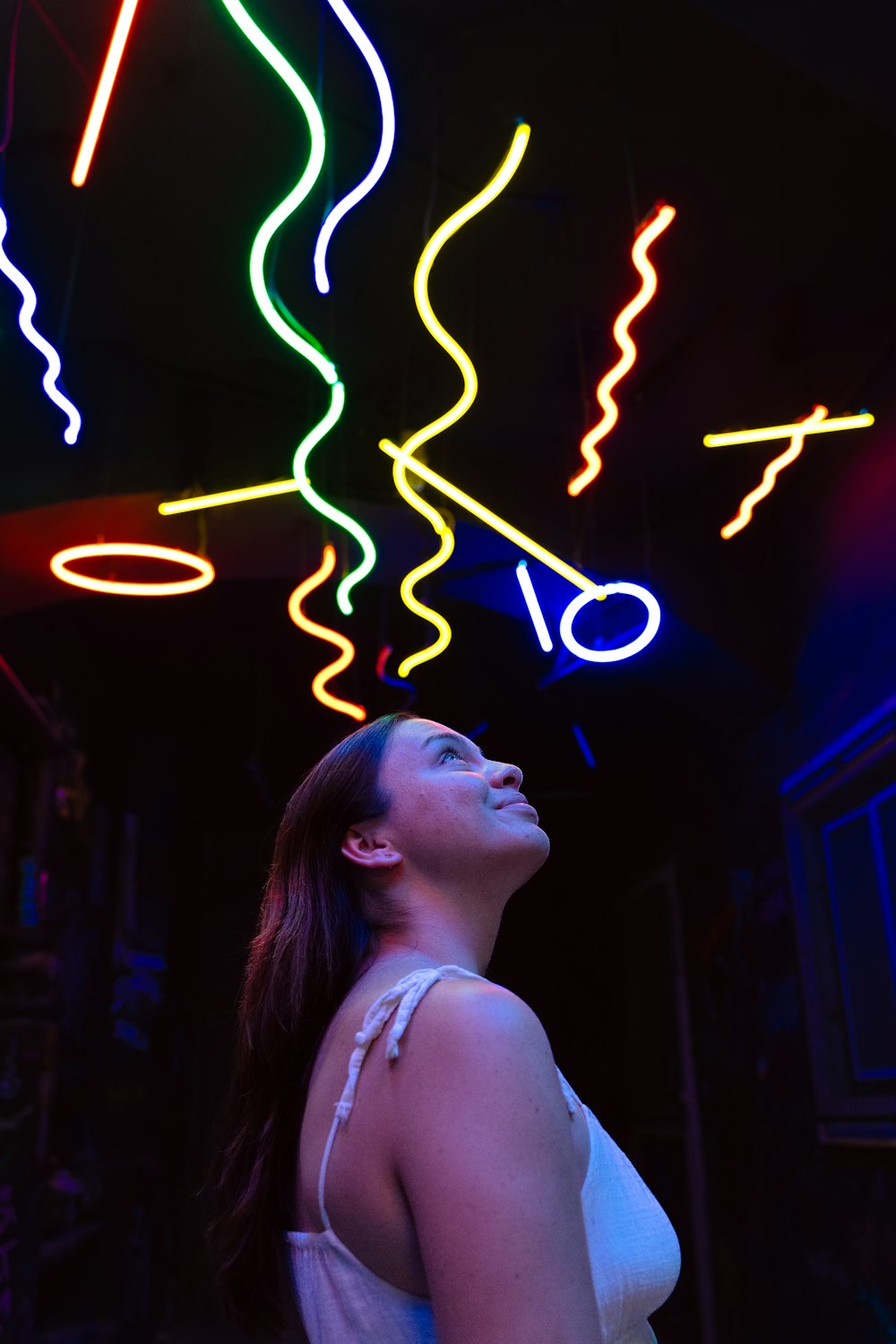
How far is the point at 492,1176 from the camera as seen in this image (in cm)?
86

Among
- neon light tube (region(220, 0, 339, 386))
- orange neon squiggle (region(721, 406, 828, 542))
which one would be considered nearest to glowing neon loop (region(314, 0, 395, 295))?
neon light tube (region(220, 0, 339, 386))

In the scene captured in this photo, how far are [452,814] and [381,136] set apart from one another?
1.54 m

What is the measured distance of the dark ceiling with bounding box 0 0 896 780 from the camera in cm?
327

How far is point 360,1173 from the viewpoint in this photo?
972 mm

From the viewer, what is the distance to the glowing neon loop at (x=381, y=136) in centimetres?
196

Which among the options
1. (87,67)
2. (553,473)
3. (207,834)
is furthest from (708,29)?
(207,834)

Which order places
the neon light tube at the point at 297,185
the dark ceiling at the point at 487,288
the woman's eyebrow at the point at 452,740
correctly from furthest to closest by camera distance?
1. the dark ceiling at the point at 487,288
2. the neon light tube at the point at 297,185
3. the woman's eyebrow at the point at 452,740

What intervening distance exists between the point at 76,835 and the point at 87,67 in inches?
157

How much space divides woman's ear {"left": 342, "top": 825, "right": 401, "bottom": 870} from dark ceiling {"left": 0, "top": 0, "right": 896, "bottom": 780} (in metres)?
1.87

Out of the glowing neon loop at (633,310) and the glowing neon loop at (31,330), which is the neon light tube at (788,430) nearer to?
the glowing neon loop at (633,310)

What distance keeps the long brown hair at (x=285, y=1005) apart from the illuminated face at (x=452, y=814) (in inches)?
1.5

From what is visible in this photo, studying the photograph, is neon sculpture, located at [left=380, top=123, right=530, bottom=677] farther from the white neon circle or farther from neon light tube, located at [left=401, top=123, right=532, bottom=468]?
the white neon circle

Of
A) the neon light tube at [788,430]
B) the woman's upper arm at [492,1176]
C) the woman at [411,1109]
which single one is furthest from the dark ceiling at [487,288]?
the woman's upper arm at [492,1176]

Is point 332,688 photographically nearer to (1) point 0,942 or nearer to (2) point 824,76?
(1) point 0,942
